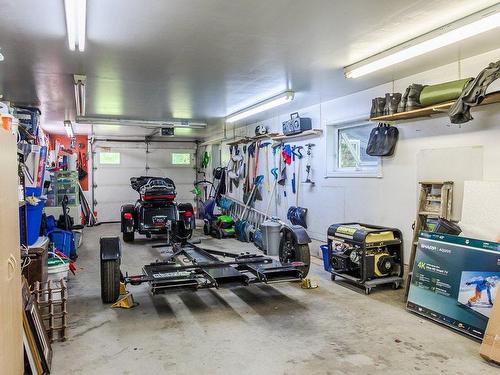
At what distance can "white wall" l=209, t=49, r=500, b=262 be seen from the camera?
3996 mm

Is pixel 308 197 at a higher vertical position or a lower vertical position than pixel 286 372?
higher

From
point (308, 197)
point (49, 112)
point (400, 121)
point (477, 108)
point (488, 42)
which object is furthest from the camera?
point (49, 112)

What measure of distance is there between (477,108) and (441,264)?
1.69 meters

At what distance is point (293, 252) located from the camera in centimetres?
503

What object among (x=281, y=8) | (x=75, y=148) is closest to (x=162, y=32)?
(x=281, y=8)

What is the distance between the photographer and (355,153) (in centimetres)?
623

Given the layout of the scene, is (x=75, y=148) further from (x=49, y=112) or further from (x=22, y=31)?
(x=22, y=31)

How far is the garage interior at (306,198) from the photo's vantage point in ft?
9.44

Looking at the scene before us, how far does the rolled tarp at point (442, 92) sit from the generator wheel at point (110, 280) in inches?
145

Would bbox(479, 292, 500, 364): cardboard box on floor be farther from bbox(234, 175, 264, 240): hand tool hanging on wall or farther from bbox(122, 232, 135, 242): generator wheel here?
bbox(122, 232, 135, 242): generator wheel

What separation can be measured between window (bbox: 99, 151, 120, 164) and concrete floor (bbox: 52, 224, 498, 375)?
7862 mm

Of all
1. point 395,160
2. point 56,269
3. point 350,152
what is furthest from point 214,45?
point 350,152

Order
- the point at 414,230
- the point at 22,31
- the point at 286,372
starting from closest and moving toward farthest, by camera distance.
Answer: the point at 286,372
the point at 22,31
the point at 414,230

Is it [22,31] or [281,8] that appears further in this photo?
[22,31]
